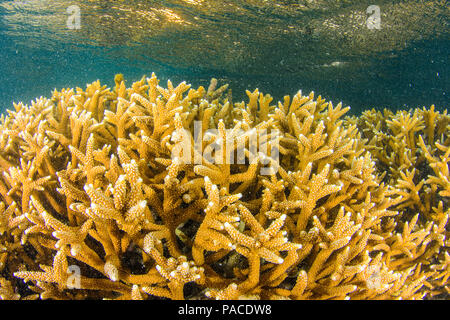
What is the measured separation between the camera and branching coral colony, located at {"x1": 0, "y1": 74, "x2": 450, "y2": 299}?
2.14 metres

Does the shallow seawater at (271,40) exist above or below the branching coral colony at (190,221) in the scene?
above

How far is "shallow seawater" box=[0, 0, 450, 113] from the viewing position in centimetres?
1422

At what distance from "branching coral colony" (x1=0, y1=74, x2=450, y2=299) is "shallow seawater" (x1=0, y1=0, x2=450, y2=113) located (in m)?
12.6

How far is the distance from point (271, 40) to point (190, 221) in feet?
60.0

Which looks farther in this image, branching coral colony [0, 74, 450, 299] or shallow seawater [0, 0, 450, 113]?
shallow seawater [0, 0, 450, 113]

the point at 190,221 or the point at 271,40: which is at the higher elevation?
the point at 271,40

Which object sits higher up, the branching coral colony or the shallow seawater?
the shallow seawater

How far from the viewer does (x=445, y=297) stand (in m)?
3.57

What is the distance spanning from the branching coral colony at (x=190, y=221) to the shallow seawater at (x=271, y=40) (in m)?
12.6

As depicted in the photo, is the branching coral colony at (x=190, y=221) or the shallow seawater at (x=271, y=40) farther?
the shallow seawater at (x=271, y=40)

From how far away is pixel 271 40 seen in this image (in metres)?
18.2

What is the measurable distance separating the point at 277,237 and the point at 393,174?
3683 millimetres

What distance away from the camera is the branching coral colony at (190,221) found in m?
2.14
